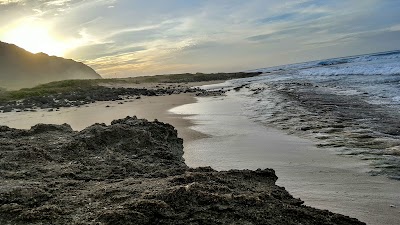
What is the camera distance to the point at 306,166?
590 cm

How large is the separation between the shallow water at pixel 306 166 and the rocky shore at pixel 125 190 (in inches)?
27.1

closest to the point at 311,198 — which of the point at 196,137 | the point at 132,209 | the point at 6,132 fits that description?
the point at 132,209

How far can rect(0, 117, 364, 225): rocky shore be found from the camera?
123 inches

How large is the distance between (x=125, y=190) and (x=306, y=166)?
3327 mm

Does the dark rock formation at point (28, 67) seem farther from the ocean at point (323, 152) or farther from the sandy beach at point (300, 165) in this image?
the sandy beach at point (300, 165)

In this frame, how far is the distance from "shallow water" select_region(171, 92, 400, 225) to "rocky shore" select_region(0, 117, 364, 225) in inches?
27.1

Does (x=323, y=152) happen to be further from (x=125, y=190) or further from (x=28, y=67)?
Result: (x=28, y=67)

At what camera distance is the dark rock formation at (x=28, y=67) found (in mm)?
88812

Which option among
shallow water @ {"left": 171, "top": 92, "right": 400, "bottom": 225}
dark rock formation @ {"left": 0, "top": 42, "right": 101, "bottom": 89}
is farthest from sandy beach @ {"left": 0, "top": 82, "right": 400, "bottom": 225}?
dark rock formation @ {"left": 0, "top": 42, "right": 101, "bottom": 89}

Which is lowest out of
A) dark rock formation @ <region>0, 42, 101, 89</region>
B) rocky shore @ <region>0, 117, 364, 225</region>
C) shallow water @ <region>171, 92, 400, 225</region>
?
shallow water @ <region>171, 92, 400, 225</region>

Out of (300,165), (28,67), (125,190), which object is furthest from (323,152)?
(28,67)

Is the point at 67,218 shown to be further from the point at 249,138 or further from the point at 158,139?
the point at 249,138

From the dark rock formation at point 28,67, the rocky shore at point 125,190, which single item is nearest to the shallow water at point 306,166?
the rocky shore at point 125,190

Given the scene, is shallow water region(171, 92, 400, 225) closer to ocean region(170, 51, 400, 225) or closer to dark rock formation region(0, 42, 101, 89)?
ocean region(170, 51, 400, 225)
